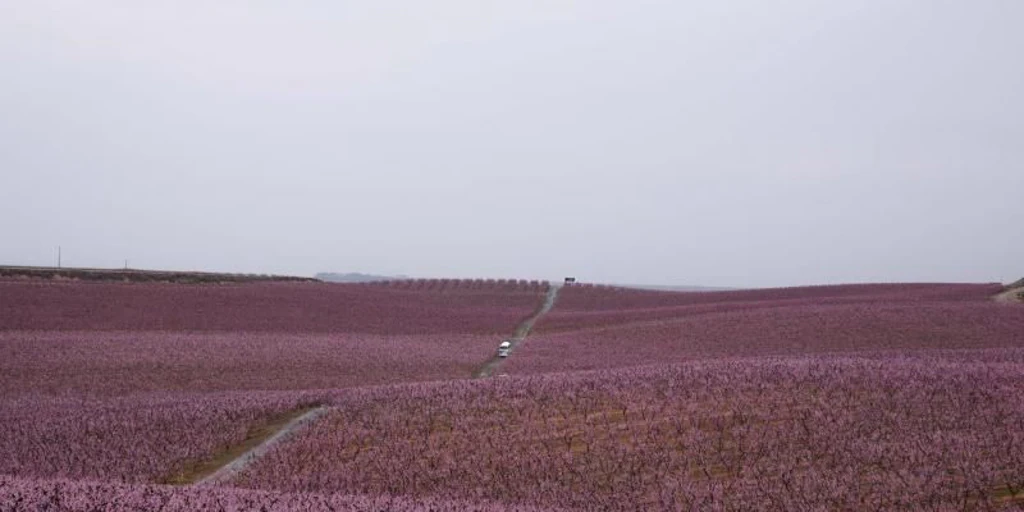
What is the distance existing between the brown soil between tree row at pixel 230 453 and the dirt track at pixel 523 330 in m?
11.1

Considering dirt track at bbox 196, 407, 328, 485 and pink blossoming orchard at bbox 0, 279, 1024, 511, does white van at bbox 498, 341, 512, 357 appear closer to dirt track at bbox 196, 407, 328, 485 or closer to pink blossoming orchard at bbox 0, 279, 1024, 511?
pink blossoming orchard at bbox 0, 279, 1024, 511

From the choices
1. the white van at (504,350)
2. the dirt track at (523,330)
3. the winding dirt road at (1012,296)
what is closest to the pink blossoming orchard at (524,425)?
the dirt track at (523,330)


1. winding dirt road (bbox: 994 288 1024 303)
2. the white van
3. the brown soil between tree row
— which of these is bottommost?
the brown soil between tree row

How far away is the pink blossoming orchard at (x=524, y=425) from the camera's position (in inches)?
479

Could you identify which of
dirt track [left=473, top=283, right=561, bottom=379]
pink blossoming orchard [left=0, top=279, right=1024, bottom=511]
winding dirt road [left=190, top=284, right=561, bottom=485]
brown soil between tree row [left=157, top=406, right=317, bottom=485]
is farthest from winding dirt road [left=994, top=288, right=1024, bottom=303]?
brown soil between tree row [left=157, top=406, right=317, bottom=485]

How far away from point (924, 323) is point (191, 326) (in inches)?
1366

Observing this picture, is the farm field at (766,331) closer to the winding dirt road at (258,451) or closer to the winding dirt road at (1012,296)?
the winding dirt road at (1012,296)

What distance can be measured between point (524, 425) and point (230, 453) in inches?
232

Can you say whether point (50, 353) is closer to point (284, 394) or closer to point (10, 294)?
point (284, 394)

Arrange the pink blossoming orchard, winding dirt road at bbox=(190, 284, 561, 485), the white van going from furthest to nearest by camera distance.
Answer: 1. the white van
2. winding dirt road at bbox=(190, 284, 561, 485)
3. the pink blossoming orchard

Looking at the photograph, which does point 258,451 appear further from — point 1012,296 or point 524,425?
point 1012,296

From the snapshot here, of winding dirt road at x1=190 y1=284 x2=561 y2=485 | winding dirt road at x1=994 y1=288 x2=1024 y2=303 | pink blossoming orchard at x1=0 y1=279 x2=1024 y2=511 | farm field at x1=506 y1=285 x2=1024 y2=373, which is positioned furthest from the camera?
winding dirt road at x1=994 y1=288 x2=1024 y2=303

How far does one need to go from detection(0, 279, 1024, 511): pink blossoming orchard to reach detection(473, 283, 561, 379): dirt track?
0.48 metres

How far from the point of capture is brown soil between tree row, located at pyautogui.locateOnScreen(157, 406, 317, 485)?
16.0m
